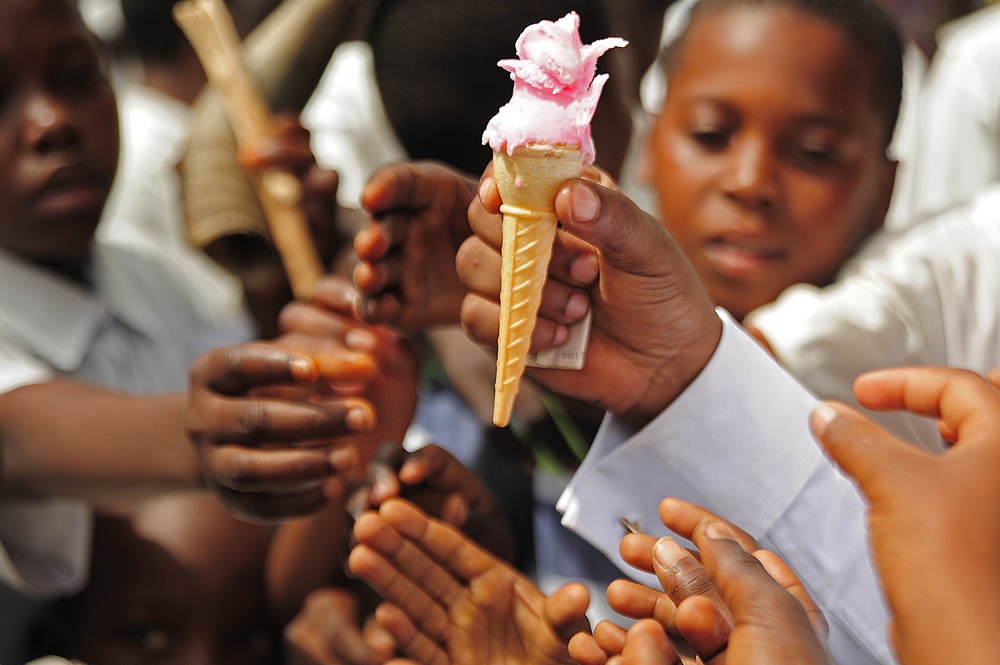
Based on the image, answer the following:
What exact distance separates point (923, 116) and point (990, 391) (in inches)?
54.3

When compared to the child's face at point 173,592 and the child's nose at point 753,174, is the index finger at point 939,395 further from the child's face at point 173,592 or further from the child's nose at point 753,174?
the child's face at point 173,592

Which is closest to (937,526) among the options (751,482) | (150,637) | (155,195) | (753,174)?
(751,482)

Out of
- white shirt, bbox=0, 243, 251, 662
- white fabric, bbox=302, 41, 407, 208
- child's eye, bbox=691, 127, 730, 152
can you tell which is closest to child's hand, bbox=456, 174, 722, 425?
child's eye, bbox=691, 127, 730, 152

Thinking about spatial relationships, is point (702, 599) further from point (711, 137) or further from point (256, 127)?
point (256, 127)

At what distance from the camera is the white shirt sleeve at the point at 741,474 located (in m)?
0.73

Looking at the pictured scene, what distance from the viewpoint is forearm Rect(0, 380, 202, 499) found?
0.92m

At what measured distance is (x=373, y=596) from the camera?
3.25ft

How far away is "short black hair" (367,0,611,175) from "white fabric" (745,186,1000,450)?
0.34 m

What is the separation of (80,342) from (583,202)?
84 cm

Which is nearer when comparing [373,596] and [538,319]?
[538,319]

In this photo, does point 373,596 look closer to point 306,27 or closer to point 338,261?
point 338,261

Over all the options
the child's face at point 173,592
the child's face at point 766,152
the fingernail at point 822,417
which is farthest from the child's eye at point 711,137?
the child's face at point 173,592

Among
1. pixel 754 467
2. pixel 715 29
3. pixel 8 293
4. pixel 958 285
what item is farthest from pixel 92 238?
pixel 958 285

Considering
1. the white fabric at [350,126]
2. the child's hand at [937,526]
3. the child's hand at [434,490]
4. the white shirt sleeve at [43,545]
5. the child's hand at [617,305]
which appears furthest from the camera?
the white fabric at [350,126]
